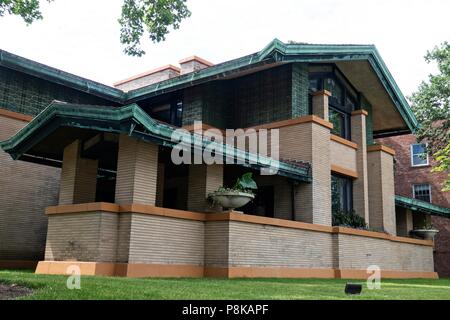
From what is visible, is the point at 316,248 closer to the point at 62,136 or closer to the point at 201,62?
the point at 62,136

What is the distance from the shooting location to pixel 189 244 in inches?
503

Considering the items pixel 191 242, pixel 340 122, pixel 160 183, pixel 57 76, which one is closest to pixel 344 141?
pixel 340 122

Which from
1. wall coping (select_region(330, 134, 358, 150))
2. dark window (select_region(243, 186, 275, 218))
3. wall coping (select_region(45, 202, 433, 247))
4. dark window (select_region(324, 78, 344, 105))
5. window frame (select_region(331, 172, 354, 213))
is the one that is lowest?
wall coping (select_region(45, 202, 433, 247))

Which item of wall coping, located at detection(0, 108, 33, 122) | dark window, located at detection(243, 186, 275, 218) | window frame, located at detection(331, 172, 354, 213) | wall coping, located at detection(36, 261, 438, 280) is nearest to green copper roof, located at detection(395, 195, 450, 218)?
window frame, located at detection(331, 172, 354, 213)

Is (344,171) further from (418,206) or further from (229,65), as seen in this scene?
(418,206)

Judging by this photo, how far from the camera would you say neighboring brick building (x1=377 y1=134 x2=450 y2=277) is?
30.8 metres

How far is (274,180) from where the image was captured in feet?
56.0

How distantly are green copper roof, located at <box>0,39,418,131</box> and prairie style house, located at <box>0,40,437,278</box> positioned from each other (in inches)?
1.9

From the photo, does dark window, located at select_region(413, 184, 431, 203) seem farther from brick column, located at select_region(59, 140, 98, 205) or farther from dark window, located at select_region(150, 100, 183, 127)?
brick column, located at select_region(59, 140, 98, 205)

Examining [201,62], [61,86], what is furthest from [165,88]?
[201,62]

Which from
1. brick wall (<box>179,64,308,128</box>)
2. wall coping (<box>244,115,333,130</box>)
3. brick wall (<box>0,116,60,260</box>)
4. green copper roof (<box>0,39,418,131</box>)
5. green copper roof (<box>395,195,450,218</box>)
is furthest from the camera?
green copper roof (<box>395,195,450,218</box>)

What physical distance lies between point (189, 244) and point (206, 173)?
6.57 feet

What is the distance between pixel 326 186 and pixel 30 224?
9640mm

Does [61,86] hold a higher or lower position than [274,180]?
higher
